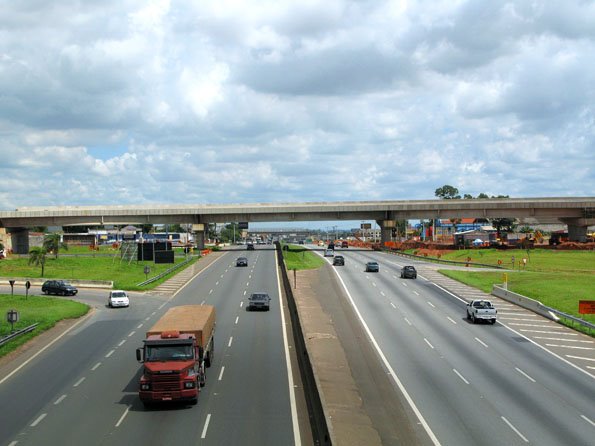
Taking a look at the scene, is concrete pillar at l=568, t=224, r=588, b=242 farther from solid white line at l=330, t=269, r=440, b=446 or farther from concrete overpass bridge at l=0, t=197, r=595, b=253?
solid white line at l=330, t=269, r=440, b=446

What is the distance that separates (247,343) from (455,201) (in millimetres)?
103508

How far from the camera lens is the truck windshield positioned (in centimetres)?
2505

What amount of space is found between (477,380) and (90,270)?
7396 cm

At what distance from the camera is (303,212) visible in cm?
13575

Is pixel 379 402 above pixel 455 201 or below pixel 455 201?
below

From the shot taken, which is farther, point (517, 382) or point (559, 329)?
point (559, 329)

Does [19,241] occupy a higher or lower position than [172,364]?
higher

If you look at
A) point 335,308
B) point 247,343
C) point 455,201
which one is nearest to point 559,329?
point 335,308

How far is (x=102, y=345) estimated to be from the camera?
130 feet

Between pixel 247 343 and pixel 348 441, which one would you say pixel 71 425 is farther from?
pixel 247 343

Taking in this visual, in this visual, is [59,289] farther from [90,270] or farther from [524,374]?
[524,374]

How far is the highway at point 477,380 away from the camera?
23.5m

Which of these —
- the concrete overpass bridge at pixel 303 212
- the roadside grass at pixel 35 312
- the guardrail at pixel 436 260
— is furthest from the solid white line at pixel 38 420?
the concrete overpass bridge at pixel 303 212

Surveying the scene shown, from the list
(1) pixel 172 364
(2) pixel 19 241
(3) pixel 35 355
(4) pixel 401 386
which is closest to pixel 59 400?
(1) pixel 172 364
